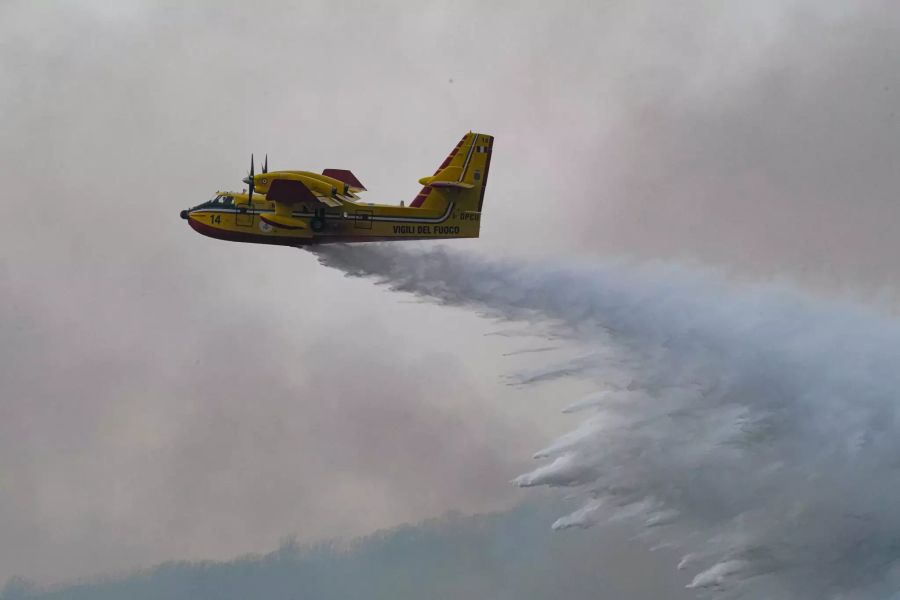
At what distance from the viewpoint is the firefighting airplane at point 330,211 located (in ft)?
148

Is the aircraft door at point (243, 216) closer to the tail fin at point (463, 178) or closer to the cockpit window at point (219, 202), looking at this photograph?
the cockpit window at point (219, 202)

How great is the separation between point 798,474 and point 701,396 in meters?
3.79

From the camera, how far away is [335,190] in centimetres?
4553

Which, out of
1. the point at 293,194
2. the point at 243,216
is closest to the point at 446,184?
the point at 293,194

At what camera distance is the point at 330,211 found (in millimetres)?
45562

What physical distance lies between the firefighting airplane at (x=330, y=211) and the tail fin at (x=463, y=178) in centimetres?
3

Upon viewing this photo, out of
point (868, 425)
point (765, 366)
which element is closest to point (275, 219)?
point (765, 366)

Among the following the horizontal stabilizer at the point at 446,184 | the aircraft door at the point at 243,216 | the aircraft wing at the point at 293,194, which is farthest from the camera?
the horizontal stabilizer at the point at 446,184

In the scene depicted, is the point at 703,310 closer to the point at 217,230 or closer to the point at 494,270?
the point at 494,270

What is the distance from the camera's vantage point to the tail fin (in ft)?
151

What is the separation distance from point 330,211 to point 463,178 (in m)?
4.64

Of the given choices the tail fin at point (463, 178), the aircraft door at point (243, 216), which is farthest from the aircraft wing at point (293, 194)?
the tail fin at point (463, 178)

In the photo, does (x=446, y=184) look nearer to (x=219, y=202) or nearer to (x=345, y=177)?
(x=345, y=177)

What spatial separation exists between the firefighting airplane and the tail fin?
0.03 m
